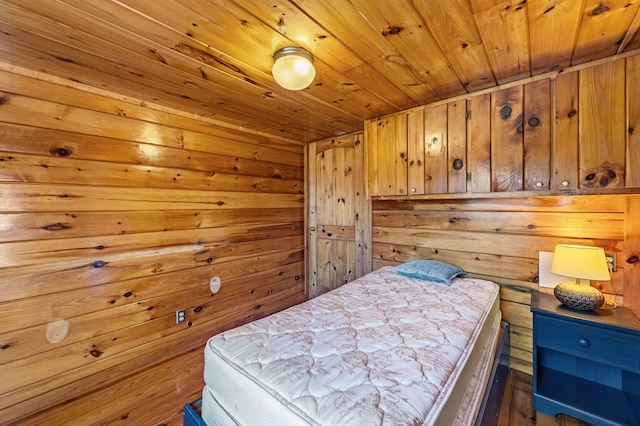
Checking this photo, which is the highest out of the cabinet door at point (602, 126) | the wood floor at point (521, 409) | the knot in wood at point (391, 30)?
the knot in wood at point (391, 30)

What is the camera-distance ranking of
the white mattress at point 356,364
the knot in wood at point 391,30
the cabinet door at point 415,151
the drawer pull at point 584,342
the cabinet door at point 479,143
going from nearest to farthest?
the white mattress at point 356,364 → the knot in wood at point 391,30 → the drawer pull at point 584,342 → the cabinet door at point 479,143 → the cabinet door at point 415,151

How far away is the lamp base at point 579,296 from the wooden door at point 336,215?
1.57 metres

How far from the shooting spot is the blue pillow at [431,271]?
2.09 m

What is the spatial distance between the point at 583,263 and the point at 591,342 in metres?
0.44

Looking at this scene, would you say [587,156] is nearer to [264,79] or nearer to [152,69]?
[264,79]

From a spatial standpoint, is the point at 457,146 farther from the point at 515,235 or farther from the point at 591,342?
the point at 591,342

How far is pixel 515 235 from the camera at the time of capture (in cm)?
204

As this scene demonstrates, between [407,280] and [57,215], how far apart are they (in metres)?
2.55

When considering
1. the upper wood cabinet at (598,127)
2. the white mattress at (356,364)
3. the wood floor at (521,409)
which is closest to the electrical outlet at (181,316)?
the white mattress at (356,364)

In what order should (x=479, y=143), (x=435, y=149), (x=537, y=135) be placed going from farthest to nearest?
(x=435, y=149), (x=479, y=143), (x=537, y=135)

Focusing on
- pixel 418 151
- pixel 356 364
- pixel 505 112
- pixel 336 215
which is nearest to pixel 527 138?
pixel 505 112

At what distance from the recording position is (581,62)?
5.13 feet

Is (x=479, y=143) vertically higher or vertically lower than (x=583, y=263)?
higher

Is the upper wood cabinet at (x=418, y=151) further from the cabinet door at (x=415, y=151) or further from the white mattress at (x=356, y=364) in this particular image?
the white mattress at (x=356, y=364)
